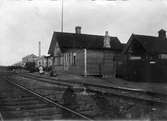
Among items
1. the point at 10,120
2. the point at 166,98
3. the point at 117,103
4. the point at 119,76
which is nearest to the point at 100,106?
the point at 117,103

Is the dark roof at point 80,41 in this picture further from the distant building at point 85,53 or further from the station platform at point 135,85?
the station platform at point 135,85

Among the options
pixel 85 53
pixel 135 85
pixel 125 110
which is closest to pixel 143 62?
pixel 135 85

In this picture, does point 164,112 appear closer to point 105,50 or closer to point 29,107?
point 29,107

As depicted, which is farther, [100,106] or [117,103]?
[117,103]

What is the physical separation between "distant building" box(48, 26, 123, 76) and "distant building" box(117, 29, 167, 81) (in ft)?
13.7

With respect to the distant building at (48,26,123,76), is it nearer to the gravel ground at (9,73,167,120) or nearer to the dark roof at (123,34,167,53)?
the dark roof at (123,34,167,53)

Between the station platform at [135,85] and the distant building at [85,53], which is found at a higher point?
the distant building at [85,53]

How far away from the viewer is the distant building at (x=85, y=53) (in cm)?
2589

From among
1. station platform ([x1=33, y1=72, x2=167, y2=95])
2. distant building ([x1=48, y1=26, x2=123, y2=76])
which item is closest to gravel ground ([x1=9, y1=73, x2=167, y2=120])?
station platform ([x1=33, y1=72, x2=167, y2=95])

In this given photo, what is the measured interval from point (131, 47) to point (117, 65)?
8.04 feet

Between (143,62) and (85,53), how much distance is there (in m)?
7.23

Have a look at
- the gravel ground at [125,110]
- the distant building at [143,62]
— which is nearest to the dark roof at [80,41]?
the distant building at [143,62]

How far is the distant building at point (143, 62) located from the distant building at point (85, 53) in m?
4.17

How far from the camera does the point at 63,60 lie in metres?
31.0
